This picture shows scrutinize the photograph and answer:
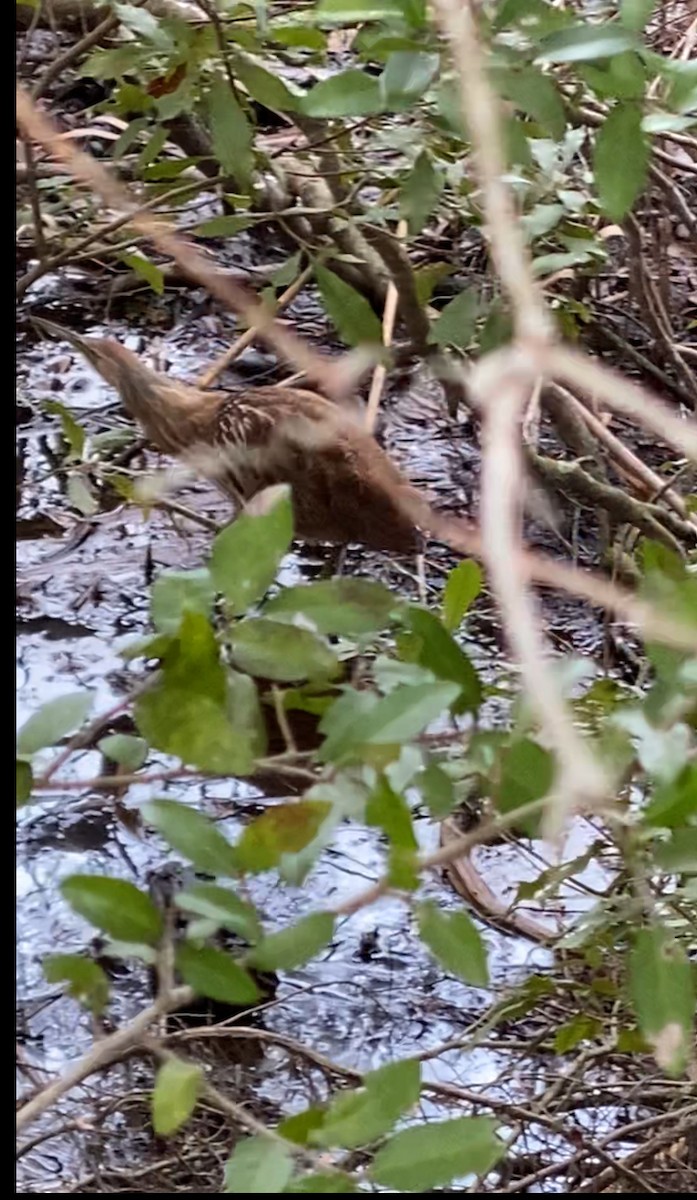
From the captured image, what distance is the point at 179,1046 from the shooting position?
1040mm

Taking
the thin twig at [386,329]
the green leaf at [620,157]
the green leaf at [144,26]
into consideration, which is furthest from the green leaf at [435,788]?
the thin twig at [386,329]

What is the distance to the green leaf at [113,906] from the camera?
0.66 meters

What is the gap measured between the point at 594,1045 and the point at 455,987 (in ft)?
0.51

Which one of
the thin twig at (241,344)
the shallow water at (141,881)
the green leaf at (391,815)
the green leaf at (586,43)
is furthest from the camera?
the thin twig at (241,344)

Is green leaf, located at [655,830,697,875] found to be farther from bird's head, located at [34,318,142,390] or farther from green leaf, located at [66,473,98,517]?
bird's head, located at [34,318,142,390]

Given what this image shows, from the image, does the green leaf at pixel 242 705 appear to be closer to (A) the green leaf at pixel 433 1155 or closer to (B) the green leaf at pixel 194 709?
(B) the green leaf at pixel 194 709

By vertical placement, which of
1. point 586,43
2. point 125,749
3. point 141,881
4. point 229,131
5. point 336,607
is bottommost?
point 141,881

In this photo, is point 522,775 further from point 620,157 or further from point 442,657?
point 620,157

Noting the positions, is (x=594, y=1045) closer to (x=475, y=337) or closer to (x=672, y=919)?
(x=672, y=919)

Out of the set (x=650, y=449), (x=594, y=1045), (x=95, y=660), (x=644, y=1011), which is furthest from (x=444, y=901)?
(x=650, y=449)

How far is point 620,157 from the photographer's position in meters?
0.92

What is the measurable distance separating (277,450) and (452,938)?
3.12 ft

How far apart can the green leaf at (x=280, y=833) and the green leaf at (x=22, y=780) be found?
0.12m

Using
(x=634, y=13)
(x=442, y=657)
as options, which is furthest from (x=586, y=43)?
(x=442, y=657)
